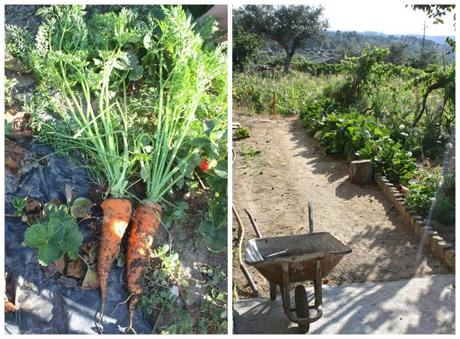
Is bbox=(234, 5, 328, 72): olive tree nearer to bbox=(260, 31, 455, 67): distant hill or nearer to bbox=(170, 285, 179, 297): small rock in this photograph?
bbox=(260, 31, 455, 67): distant hill

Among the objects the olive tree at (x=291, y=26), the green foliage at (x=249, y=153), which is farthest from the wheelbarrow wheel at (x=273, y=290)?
the olive tree at (x=291, y=26)

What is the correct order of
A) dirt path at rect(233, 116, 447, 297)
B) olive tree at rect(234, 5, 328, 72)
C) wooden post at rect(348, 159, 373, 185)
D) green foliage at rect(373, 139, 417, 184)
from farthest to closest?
olive tree at rect(234, 5, 328, 72) → wooden post at rect(348, 159, 373, 185) → green foliage at rect(373, 139, 417, 184) → dirt path at rect(233, 116, 447, 297)

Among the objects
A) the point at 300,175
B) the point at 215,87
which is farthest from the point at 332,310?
the point at 300,175

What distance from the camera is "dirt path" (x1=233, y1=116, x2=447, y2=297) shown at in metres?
3.07

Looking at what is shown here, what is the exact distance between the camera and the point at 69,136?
1.87 meters

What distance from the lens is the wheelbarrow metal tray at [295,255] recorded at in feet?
7.34

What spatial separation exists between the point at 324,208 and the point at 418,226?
82 cm

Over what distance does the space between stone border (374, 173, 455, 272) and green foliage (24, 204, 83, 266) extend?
2.11 meters

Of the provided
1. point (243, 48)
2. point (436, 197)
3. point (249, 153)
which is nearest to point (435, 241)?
point (436, 197)

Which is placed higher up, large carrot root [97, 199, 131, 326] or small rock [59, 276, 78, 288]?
large carrot root [97, 199, 131, 326]

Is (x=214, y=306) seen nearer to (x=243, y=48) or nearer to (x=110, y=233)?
(x=110, y=233)

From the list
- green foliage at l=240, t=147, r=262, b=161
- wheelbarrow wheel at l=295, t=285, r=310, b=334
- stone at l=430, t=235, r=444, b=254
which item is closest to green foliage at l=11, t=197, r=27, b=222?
wheelbarrow wheel at l=295, t=285, r=310, b=334

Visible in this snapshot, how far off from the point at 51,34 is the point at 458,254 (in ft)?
5.41

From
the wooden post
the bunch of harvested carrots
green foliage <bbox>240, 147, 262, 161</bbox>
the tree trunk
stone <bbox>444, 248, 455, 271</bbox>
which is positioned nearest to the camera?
the bunch of harvested carrots
